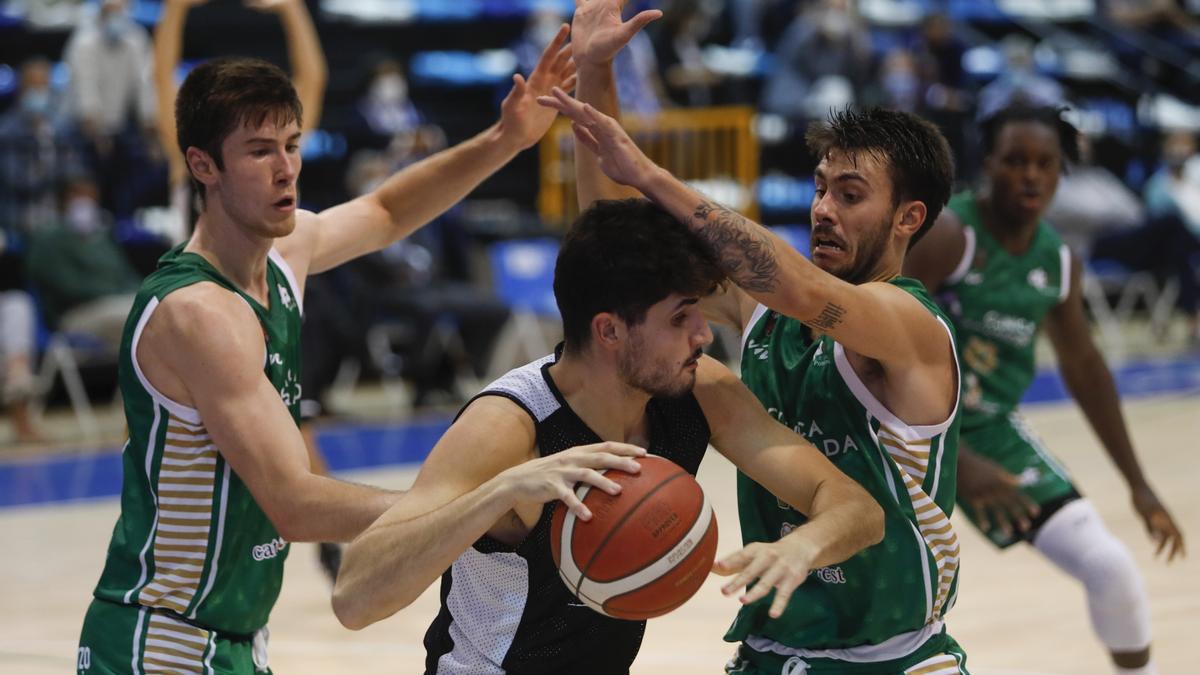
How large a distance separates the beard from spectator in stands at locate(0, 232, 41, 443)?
8475 mm

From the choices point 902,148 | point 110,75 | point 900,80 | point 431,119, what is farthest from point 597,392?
point 900,80

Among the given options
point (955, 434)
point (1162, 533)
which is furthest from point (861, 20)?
point (955, 434)

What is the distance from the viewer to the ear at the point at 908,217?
132 inches

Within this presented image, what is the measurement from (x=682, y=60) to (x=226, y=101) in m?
12.0

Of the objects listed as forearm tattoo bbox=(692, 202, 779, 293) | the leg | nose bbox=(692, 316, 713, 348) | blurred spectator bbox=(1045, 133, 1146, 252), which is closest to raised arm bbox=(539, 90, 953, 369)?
forearm tattoo bbox=(692, 202, 779, 293)

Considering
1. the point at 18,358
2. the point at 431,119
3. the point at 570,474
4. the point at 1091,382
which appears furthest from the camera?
the point at 431,119

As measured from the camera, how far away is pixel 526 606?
3037 millimetres

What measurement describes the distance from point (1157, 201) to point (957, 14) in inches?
194

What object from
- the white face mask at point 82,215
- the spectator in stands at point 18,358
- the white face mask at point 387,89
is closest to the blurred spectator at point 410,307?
the white face mask at point 387,89

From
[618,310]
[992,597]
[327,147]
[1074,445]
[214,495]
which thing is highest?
[618,310]

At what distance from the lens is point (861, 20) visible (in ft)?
57.2

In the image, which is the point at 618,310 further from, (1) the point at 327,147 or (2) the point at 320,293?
(1) the point at 327,147

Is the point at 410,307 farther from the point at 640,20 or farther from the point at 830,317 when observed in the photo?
the point at 830,317

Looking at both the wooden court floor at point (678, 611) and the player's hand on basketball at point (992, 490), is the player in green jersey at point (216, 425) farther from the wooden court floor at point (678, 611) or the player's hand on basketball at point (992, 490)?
the wooden court floor at point (678, 611)
